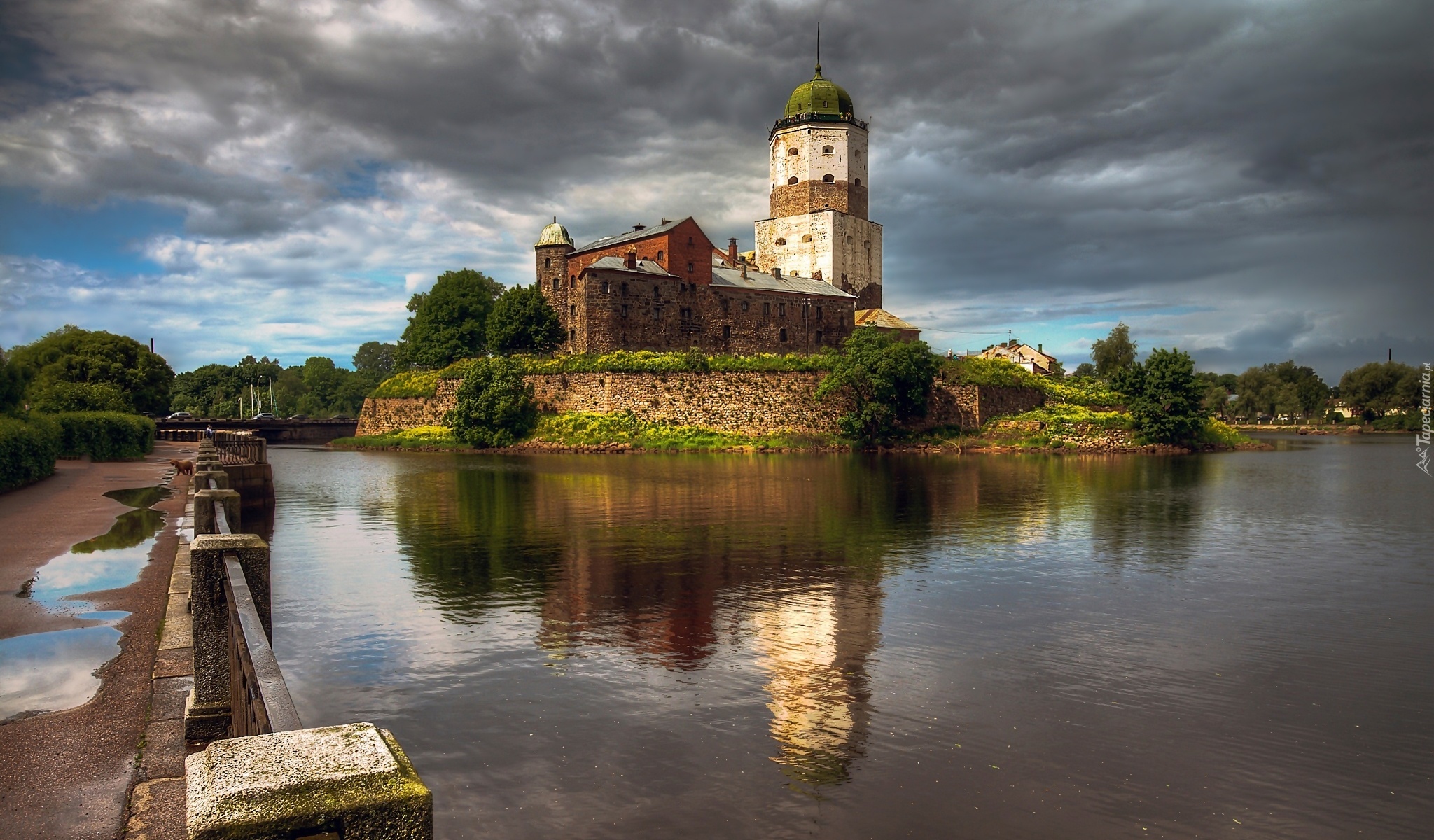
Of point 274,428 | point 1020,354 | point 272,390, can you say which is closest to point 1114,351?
point 1020,354

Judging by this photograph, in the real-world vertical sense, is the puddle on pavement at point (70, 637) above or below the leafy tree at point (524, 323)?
below

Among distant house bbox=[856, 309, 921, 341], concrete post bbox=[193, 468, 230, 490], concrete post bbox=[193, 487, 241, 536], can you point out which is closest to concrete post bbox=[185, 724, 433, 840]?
concrete post bbox=[193, 487, 241, 536]

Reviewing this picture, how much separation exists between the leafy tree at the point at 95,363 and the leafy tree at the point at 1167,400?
6860cm

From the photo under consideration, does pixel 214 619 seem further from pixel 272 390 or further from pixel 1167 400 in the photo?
pixel 272 390

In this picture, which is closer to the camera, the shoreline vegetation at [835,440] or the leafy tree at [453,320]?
the shoreline vegetation at [835,440]

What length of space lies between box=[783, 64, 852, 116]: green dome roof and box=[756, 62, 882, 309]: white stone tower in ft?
0.22

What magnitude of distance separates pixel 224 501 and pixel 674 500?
1696 centimetres

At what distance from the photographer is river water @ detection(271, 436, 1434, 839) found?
7602mm

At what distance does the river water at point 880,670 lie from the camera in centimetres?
760

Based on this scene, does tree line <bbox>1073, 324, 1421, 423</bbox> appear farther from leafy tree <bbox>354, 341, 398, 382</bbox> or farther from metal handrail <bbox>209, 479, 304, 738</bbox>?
leafy tree <bbox>354, 341, 398, 382</bbox>

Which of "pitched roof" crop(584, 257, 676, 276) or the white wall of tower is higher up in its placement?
A: the white wall of tower

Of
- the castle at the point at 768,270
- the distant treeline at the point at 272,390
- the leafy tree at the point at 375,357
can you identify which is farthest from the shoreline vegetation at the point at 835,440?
the leafy tree at the point at 375,357

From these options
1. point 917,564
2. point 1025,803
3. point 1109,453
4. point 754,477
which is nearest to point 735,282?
point 1109,453

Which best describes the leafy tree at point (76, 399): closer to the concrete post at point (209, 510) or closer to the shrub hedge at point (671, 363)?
the shrub hedge at point (671, 363)
